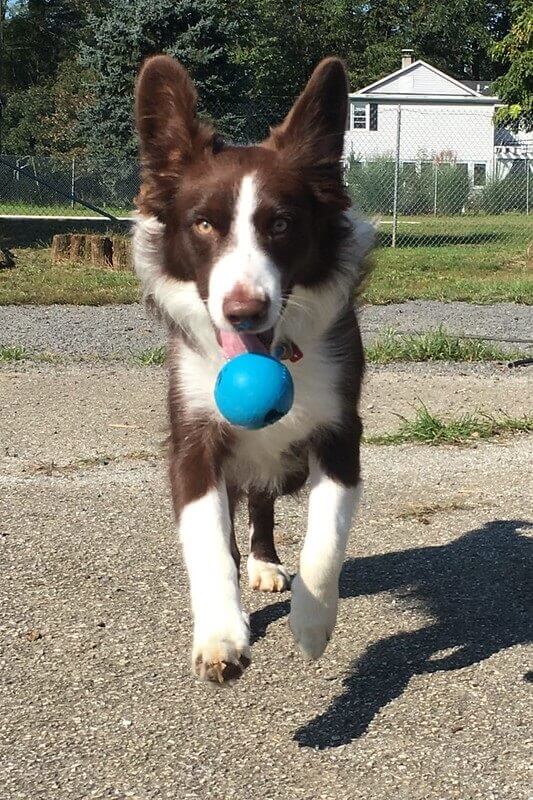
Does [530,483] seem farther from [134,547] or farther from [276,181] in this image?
[276,181]

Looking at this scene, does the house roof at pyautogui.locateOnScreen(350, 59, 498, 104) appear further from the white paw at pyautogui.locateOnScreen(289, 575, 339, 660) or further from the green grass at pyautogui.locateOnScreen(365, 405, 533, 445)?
the white paw at pyautogui.locateOnScreen(289, 575, 339, 660)

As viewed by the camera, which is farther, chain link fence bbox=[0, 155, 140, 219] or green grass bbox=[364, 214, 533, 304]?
chain link fence bbox=[0, 155, 140, 219]

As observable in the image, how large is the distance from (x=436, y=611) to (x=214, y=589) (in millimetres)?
1272

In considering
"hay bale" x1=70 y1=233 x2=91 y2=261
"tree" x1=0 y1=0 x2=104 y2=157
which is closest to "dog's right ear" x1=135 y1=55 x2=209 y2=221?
"hay bale" x1=70 y1=233 x2=91 y2=261

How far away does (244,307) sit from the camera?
3.00m

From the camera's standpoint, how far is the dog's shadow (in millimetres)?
3328

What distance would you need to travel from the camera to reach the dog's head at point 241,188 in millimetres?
3289

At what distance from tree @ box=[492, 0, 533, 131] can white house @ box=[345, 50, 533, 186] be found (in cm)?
2350

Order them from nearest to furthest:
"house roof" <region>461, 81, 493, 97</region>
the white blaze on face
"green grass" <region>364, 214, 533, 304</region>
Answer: the white blaze on face, "green grass" <region>364, 214, 533, 304</region>, "house roof" <region>461, 81, 493, 97</region>

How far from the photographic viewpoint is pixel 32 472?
592 cm

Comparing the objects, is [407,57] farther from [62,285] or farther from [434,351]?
[434,351]

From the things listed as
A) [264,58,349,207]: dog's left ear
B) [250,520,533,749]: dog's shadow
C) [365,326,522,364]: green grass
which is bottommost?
[365,326,522,364]: green grass

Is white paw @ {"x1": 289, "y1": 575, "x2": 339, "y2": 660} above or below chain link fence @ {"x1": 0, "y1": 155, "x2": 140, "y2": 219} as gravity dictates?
above

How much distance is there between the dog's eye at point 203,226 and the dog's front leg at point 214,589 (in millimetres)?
767
